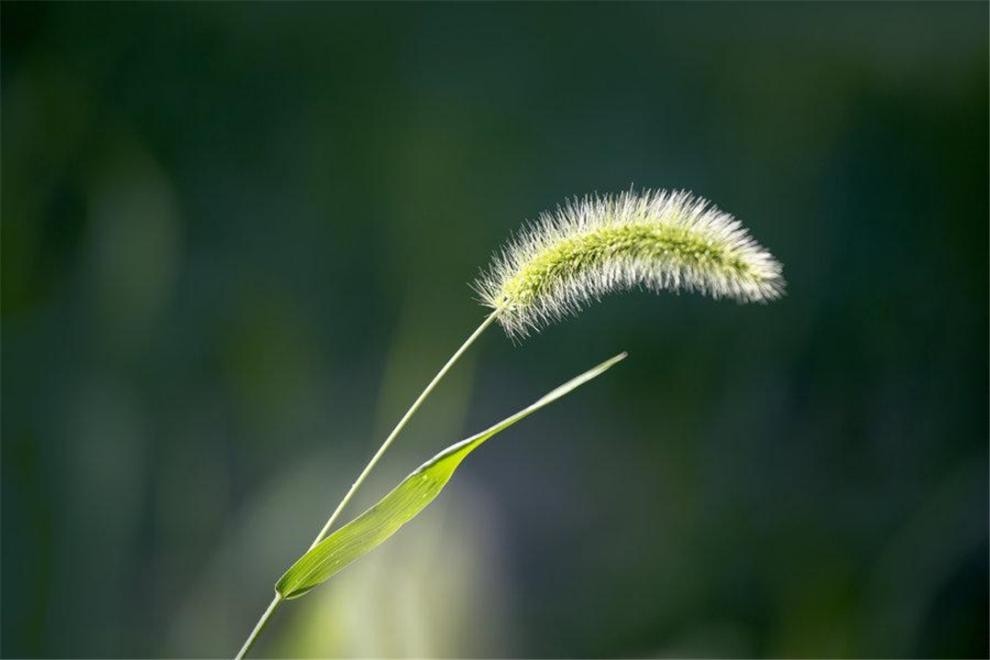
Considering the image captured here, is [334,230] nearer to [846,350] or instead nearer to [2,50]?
[2,50]

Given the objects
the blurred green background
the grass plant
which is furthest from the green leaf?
the blurred green background

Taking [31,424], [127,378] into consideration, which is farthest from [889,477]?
[31,424]

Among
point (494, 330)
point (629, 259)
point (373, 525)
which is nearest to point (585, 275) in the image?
point (629, 259)

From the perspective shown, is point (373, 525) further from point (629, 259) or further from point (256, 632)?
point (629, 259)

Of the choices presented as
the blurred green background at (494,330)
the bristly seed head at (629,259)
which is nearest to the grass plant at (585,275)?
the bristly seed head at (629,259)

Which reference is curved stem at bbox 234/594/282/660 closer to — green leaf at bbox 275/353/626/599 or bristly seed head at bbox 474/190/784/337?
green leaf at bbox 275/353/626/599
